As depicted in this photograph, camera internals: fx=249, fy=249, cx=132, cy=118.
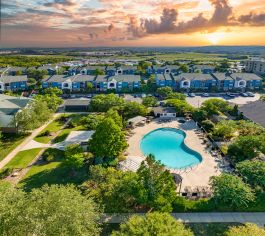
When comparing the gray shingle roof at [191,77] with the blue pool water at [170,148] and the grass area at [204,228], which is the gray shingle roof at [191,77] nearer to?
the blue pool water at [170,148]

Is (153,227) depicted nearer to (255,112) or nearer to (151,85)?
(255,112)

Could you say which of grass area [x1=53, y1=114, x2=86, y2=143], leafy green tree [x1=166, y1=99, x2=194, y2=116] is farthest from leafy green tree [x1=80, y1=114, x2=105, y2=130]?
leafy green tree [x1=166, y1=99, x2=194, y2=116]

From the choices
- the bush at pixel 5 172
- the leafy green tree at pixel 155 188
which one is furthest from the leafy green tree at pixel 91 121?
the leafy green tree at pixel 155 188

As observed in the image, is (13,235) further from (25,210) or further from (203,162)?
(203,162)

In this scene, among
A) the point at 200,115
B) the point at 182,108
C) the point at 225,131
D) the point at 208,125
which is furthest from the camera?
the point at 182,108

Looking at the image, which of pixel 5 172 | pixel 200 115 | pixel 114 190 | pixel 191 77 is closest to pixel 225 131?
pixel 200 115

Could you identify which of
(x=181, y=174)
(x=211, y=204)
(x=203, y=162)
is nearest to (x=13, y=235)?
(x=211, y=204)
